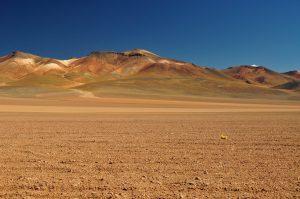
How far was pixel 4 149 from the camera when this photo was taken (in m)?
14.6

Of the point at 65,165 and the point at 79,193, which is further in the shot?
the point at 65,165

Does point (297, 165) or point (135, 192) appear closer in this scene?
point (135, 192)

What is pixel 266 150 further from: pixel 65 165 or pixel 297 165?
pixel 65 165

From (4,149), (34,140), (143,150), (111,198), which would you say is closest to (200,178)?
(111,198)

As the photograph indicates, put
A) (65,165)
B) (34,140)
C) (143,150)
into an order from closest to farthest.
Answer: (65,165), (143,150), (34,140)

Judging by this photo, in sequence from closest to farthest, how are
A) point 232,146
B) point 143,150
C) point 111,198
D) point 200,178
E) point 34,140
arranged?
point 111,198 → point 200,178 → point 143,150 → point 232,146 → point 34,140

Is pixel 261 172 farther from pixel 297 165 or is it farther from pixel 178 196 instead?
pixel 178 196

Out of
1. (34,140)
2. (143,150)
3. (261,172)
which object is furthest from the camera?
(34,140)

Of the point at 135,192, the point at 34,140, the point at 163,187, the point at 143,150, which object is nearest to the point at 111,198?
the point at 135,192

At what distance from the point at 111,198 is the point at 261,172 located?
15.2ft

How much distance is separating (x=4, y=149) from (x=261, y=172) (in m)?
9.51

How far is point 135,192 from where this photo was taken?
28.4 ft

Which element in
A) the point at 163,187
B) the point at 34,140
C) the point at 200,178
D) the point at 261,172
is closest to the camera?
the point at 163,187

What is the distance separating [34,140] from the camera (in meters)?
17.2
